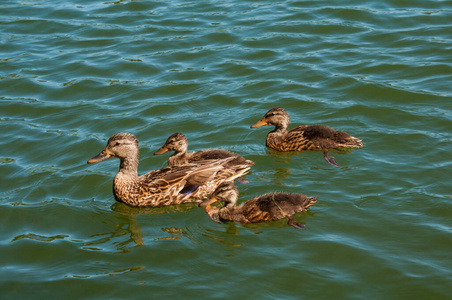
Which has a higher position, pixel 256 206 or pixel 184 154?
pixel 184 154

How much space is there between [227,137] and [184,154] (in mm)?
1119

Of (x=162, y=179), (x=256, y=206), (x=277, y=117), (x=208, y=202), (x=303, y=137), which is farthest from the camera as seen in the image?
(x=277, y=117)

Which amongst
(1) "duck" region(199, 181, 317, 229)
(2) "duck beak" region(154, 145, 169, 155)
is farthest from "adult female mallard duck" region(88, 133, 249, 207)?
(2) "duck beak" region(154, 145, 169, 155)

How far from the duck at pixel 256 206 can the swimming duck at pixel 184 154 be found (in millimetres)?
961

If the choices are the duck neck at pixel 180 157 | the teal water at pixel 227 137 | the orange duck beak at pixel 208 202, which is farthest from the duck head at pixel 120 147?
the orange duck beak at pixel 208 202

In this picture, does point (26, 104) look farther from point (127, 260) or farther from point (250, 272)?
point (250, 272)

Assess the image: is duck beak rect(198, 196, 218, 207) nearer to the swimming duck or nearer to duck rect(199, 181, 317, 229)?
duck rect(199, 181, 317, 229)

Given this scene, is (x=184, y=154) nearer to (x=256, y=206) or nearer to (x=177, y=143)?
(x=177, y=143)

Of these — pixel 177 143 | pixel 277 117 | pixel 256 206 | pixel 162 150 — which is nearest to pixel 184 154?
pixel 177 143

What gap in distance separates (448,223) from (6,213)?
18.7ft

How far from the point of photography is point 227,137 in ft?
33.4

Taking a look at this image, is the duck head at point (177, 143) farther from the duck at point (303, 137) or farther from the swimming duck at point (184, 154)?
the duck at point (303, 137)

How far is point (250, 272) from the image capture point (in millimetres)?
6773

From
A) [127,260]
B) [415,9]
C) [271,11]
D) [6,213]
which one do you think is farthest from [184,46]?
[127,260]
